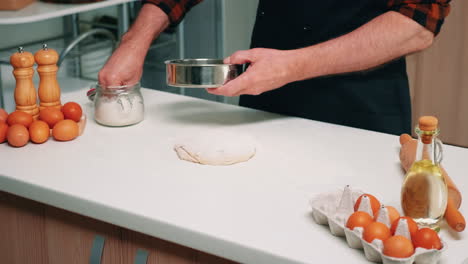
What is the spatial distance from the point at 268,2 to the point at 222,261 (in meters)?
0.89

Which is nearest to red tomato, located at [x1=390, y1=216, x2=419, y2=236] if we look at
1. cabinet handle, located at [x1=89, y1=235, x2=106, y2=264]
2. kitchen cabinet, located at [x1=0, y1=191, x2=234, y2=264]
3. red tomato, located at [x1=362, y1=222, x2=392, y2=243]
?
red tomato, located at [x1=362, y1=222, x2=392, y2=243]

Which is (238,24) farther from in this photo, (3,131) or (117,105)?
(3,131)

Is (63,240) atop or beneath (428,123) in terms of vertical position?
beneath

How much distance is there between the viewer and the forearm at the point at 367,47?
1.48 m

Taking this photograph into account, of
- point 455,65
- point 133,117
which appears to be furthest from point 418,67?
point 133,117

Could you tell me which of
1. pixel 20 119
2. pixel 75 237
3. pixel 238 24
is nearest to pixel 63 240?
pixel 75 237

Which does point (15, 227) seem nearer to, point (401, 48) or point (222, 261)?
point (222, 261)

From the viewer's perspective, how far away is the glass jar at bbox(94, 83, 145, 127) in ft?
4.90

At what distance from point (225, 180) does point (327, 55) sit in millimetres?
438

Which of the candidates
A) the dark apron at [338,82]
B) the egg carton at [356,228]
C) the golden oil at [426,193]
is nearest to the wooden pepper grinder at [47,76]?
the dark apron at [338,82]

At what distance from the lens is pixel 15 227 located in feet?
4.35

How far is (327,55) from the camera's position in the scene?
150cm

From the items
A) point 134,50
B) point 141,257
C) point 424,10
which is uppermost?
point 424,10

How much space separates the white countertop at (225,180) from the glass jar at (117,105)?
1.0 inches
